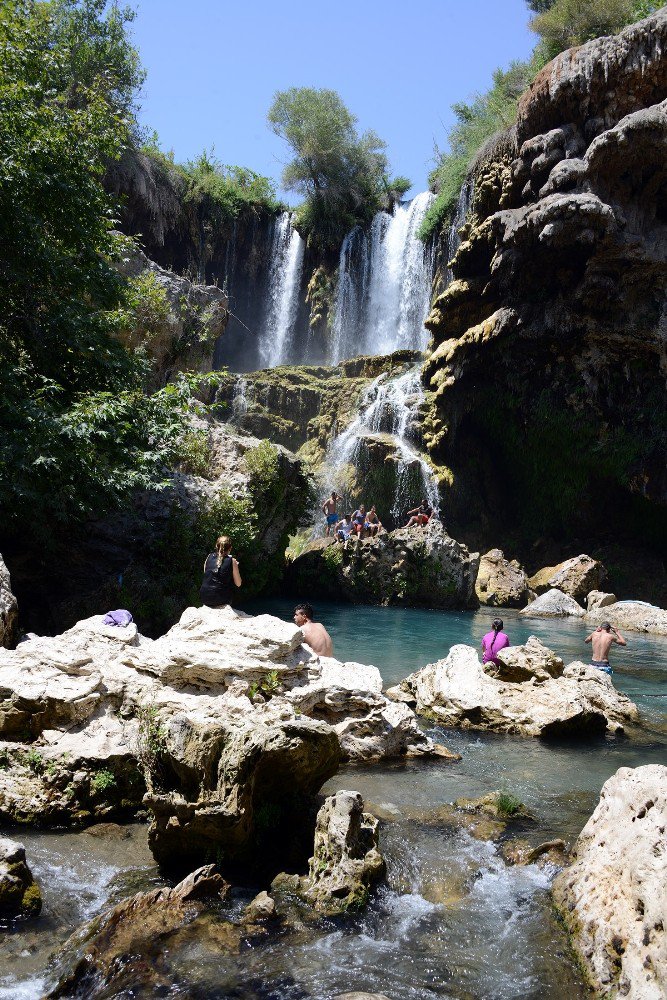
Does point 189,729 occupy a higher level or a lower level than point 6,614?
lower

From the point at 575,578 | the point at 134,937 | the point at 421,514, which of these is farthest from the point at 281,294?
the point at 134,937

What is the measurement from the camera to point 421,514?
2366 cm

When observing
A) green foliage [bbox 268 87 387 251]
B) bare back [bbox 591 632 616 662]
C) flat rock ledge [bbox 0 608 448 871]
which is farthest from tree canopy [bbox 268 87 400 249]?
flat rock ledge [bbox 0 608 448 871]

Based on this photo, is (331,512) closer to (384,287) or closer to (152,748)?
(384,287)

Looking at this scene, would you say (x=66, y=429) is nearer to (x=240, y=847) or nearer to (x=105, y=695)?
(x=105, y=695)

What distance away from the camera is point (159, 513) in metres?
13.4

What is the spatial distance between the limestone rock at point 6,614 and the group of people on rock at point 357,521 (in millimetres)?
14722

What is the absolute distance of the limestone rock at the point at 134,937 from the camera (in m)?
3.51

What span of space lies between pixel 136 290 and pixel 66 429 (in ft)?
24.3

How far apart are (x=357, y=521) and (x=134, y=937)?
66.9ft

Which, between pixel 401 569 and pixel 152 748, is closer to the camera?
pixel 152 748

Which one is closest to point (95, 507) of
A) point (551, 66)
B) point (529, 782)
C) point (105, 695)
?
point (105, 695)

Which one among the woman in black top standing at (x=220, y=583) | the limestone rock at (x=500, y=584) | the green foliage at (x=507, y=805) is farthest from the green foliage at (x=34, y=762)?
the limestone rock at (x=500, y=584)

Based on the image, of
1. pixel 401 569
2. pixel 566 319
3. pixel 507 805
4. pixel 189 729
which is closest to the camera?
pixel 189 729
